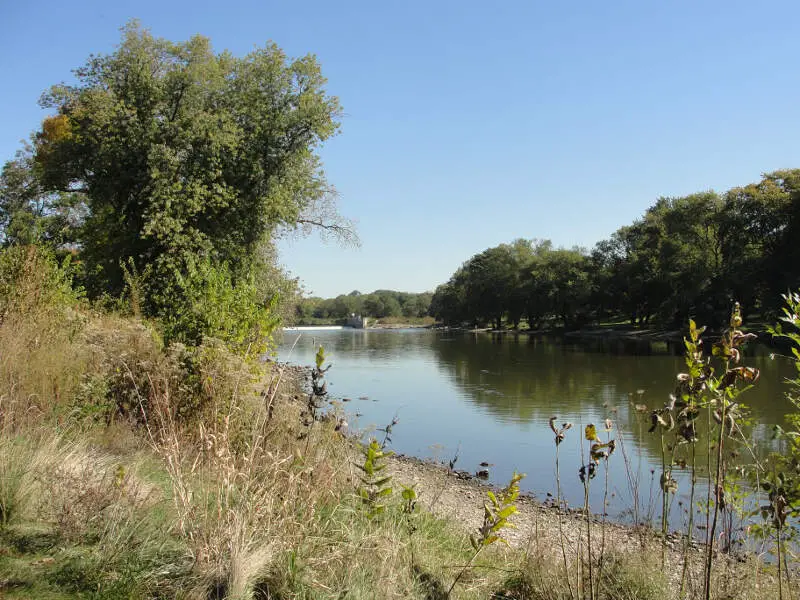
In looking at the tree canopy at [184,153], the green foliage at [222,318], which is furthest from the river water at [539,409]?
the tree canopy at [184,153]

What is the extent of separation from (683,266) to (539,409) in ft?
129

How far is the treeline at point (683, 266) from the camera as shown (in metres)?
49.6

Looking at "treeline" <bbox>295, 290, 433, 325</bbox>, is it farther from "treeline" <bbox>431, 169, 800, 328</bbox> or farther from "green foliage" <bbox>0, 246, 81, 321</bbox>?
"green foliage" <bbox>0, 246, 81, 321</bbox>

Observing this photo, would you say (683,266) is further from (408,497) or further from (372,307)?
(372,307)

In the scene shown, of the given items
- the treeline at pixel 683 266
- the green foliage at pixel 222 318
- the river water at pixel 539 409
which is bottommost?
the river water at pixel 539 409

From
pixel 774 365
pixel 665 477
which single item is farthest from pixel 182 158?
pixel 774 365

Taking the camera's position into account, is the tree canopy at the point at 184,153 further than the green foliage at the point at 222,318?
Yes

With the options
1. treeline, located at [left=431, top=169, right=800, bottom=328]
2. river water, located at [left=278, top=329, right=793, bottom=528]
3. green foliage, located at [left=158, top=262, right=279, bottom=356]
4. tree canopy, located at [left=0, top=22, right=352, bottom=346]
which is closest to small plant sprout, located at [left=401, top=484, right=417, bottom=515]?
river water, located at [left=278, top=329, right=793, bottom=528]

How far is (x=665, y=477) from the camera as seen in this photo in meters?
3.52

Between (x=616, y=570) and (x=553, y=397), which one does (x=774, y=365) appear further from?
(x=616, y=570)

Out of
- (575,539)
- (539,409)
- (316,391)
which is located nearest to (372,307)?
(539,409)

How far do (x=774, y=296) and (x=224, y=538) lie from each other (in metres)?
52.8

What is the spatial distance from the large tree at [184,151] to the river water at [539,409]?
7.79 metres

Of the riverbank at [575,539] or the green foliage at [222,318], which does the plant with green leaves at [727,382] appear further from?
the green foliage at [222,318]
